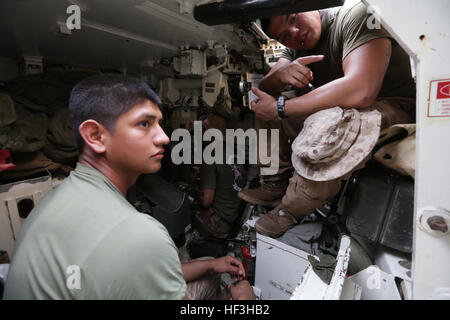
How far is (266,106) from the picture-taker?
1624 mm

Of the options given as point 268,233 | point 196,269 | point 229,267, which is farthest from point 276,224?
point 196,269

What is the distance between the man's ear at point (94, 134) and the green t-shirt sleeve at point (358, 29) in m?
1.37

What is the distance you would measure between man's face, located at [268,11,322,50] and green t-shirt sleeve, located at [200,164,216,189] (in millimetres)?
1940

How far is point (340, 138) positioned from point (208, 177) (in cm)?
219

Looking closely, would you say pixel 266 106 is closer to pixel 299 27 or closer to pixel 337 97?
pixel 337 97

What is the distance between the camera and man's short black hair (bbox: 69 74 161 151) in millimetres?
999

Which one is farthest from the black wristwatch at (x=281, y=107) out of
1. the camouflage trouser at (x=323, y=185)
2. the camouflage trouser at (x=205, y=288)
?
the camouflage trouser at (x=205, y=288)

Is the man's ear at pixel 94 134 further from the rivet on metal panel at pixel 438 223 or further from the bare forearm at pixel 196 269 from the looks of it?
the rivet on metal panel at pixel 438 223

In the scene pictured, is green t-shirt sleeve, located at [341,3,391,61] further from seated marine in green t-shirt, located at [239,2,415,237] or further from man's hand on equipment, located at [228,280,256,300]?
man's hand on equipment, located at [228,280,256,300]

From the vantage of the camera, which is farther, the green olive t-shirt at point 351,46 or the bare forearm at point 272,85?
the bare forearm at point 272,85

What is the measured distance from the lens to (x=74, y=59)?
2.84 m

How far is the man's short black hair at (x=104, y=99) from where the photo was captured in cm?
100

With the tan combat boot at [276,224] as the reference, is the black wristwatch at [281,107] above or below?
above
